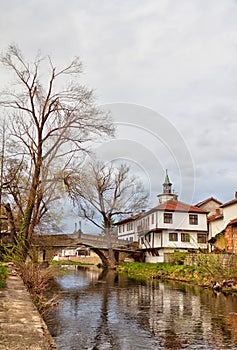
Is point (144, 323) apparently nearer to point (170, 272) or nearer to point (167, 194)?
point (170, 272)

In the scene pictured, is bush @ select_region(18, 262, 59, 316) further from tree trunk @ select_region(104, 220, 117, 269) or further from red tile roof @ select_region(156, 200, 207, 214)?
tree trunk @ select_region(104, 220, 117, 269)

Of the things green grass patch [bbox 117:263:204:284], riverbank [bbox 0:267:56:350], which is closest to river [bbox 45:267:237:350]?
riverbank [bbox 0:267:56:350]

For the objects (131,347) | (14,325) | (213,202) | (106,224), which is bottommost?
(131,347)

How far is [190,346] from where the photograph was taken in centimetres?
885

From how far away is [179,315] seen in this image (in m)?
13.1

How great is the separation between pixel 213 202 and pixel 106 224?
15962 millimetres

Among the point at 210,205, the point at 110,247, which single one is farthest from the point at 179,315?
the point at 210,205

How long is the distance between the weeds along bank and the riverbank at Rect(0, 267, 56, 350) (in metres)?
14.3

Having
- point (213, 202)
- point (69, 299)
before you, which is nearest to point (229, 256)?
point (69, 299)

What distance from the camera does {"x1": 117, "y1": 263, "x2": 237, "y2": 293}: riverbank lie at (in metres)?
21.0

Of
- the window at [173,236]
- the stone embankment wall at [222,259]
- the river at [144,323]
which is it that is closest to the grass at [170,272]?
the stone embankment wall at [222,259]

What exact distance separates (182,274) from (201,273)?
152 inches

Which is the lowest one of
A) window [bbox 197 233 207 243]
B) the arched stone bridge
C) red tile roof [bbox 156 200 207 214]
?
the arched stone bridge

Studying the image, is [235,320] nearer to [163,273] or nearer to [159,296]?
[159,296]
